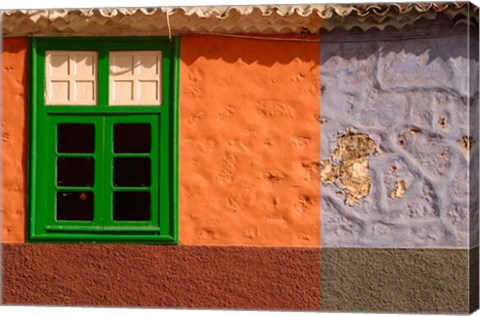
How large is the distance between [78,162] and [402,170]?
2663mm

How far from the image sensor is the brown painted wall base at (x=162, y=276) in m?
7.67

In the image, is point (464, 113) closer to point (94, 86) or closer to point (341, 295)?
point (341, 295)

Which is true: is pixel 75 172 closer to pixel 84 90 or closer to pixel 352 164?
pixel 84 90

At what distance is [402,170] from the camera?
24.7 ft

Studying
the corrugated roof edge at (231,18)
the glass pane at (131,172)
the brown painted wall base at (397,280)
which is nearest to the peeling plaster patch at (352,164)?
the brown painted wall base at (397,280)

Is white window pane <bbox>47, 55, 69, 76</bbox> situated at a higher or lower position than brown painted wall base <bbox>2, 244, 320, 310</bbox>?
higher

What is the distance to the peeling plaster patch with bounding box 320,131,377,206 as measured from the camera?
7.58 m

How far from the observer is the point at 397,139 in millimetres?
7543

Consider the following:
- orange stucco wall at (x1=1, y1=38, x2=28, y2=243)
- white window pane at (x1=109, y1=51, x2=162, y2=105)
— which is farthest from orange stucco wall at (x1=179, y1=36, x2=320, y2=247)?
orange stucco wall at (x1=1, y1=38, x2=28, y2=243)

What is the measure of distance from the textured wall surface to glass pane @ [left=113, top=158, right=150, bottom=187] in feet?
4.82

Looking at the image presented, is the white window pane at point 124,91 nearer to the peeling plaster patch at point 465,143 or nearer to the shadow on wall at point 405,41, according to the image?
the shadow on wall at point 405,41

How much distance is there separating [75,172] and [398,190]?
105 inches

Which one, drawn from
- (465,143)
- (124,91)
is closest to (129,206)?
(124,91)

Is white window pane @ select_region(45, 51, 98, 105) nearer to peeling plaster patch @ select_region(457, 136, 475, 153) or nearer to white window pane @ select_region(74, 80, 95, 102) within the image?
white window pane @ select_region(74, 80, 95, 102)
